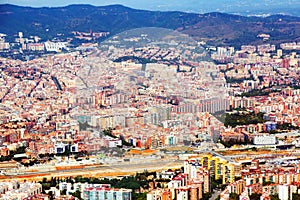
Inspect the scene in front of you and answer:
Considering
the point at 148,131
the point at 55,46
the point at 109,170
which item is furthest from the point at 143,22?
the point at 109,170

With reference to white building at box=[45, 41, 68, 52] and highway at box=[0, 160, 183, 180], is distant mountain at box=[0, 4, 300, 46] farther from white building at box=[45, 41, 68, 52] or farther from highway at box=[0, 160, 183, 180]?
highway at box=[0, 160, 183, 180]

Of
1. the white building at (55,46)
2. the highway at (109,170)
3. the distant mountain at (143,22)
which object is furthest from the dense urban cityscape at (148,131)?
the distant mountain at (143,22)

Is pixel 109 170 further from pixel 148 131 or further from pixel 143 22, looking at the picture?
pixel 143 22

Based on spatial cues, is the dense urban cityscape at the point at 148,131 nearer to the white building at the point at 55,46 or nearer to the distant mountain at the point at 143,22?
the white building at the point at 55,46

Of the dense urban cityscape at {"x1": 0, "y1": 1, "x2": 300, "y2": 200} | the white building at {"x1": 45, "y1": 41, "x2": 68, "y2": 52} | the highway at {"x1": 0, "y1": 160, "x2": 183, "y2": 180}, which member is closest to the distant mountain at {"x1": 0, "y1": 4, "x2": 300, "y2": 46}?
the white building at {"x1": 45, "y1": 41, "x2": 68, "y2": 52}

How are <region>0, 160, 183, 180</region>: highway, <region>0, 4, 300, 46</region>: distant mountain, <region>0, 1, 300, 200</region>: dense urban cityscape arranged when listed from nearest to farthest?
<region>0, 1, 300, 200</region>: dense urban cityscape
<region>0, 160, 183, 180</region>: highway
<region>0, 4, 300, 46</region>: distant mountain

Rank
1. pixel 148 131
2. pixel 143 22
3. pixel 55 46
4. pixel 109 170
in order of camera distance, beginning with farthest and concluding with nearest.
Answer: pixel 143 22 < pixel 55 46 < pixel 148 131 < pixel 109 170
